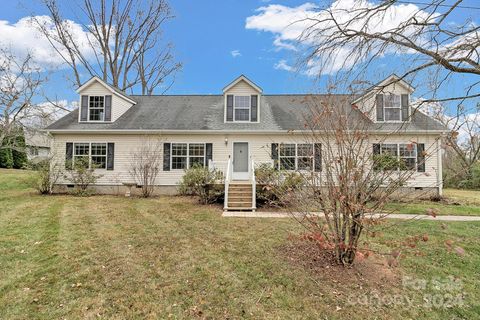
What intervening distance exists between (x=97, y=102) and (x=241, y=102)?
7.70 m

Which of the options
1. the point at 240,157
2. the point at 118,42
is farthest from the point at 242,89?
the point at 118,42

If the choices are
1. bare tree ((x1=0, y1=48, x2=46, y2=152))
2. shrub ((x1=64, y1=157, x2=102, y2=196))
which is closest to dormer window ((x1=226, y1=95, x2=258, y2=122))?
shrub ((x1=64, y1=157, x2=102, y2=196))

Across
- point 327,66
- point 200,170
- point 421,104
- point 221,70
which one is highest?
point 221,70

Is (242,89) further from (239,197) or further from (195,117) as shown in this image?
(239,197)

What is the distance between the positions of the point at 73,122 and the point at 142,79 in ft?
40.7

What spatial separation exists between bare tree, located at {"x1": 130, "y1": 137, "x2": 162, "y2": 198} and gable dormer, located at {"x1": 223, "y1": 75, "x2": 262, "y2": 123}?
394 centimetres

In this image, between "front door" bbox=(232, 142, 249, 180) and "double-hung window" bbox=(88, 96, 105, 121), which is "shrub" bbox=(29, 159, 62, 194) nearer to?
"double-hung window" bbox=(88, 96, 105, 121)

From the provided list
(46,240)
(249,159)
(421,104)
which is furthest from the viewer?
(249,159)

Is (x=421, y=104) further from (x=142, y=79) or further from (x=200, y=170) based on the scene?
(x=142, y=79)

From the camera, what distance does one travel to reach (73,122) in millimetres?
14000

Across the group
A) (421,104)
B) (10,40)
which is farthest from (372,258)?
(10,40)

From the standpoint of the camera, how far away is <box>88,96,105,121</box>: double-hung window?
46.2ft

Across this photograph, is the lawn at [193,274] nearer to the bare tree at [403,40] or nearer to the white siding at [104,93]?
the bare tree at [403,40]

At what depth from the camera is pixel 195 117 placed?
567 inches
